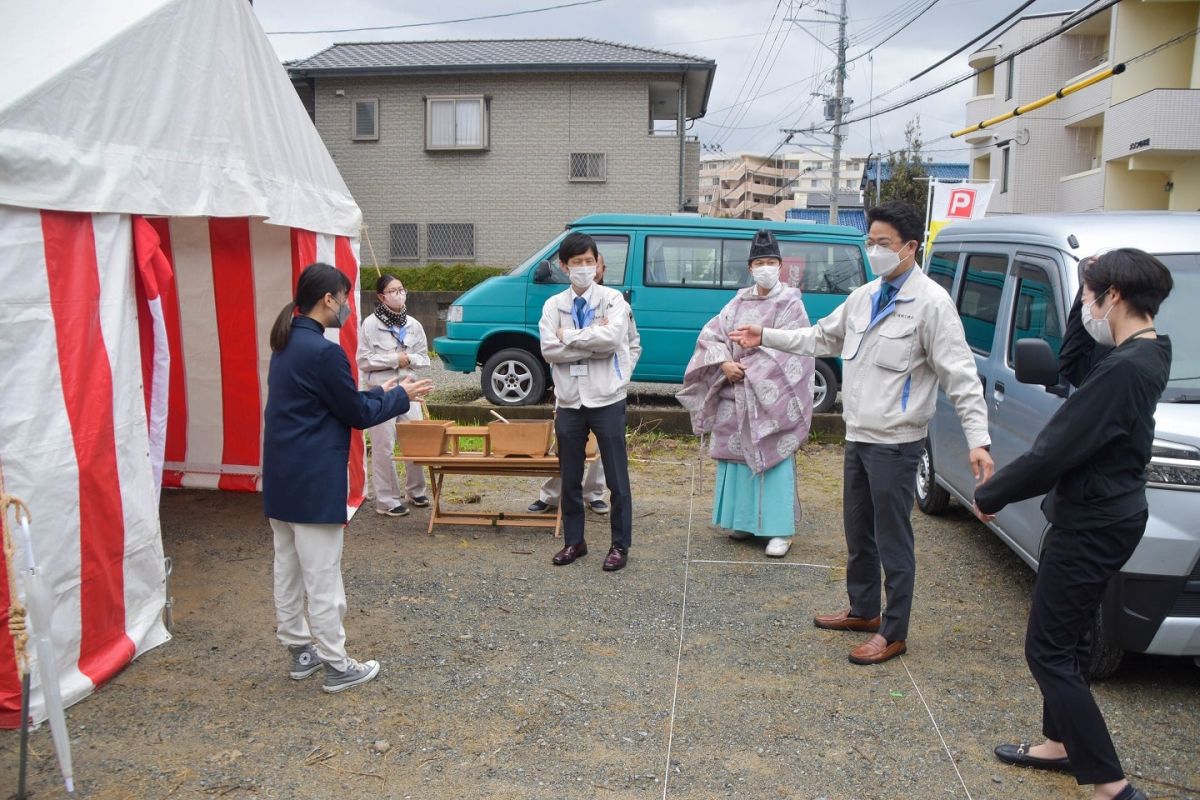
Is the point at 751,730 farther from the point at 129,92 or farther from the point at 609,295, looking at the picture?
the point at 129,92

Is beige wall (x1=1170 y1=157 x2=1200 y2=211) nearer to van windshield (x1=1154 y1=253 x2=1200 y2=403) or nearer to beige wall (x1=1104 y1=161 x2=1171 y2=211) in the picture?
beige wall (x1=1104 y1=161 x2=1171 y2=211)

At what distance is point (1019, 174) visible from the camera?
27859 millimetres

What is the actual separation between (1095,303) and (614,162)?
18.9 meters

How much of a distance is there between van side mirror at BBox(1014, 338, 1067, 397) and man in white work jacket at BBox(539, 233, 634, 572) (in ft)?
7.26

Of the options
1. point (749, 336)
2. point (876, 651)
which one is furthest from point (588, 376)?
point (876, 651)

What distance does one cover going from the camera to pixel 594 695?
3.94 meters

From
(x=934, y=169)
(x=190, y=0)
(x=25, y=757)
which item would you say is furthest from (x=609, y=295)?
(x=934, y=169)

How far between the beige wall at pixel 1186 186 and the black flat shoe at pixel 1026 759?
20.8 m

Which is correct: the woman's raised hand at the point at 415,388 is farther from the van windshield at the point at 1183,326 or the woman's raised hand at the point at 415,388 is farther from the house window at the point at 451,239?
the house window at the point at 451,239

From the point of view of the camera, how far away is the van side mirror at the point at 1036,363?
11.8 feet

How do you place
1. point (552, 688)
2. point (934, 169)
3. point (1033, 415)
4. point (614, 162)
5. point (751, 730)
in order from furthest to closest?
point (934, 169) < point (614, 162) < point (1033, 415) < point (552, 688) < point (751, 730)

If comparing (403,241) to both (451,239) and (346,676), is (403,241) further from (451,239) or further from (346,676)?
(346,676)

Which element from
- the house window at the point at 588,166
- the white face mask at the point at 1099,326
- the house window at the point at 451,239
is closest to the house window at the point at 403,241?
the house window at the point at 451,239

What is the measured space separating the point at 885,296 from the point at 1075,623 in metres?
1.69
